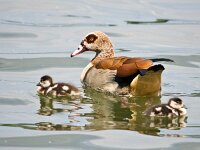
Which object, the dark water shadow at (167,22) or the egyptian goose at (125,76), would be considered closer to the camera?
the egyptian goose at (125,76)

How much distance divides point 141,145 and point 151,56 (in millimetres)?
6389

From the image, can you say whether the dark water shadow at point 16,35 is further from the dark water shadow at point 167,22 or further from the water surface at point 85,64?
the dark water shadow at point 167,22

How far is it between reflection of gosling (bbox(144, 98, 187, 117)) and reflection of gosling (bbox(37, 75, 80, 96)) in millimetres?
1604

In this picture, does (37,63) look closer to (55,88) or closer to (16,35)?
(16,35)

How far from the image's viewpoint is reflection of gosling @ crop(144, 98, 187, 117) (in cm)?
1239

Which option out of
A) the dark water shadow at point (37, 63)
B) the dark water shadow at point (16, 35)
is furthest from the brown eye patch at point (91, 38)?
the dark water shadow at point (16, 35)

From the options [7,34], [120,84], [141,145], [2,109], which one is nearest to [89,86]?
[120,84]

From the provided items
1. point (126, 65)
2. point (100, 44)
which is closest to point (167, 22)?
point (100, 44)

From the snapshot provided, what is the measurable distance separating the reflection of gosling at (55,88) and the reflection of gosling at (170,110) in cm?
160

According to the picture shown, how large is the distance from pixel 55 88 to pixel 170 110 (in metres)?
2.10

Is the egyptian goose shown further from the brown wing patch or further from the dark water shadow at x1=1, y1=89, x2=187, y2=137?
the dark water shadow at x1=1, y1=89, x2=187, y2=137

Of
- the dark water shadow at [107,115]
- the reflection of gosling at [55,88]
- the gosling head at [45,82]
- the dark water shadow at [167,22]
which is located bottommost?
the dark water shadow at [107,115]

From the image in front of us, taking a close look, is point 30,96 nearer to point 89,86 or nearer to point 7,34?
point 89,86

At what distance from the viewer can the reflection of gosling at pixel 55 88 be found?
13688mm
